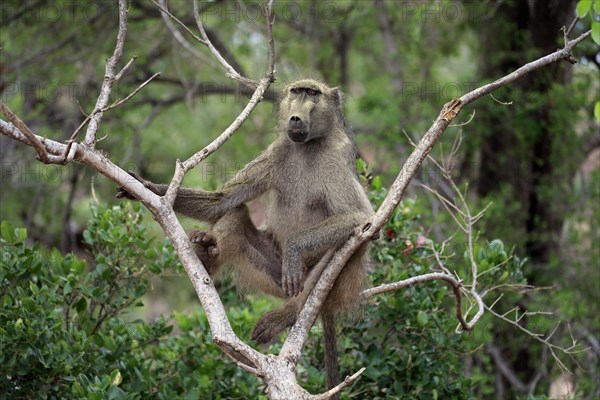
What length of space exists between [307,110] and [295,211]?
0.68 meters

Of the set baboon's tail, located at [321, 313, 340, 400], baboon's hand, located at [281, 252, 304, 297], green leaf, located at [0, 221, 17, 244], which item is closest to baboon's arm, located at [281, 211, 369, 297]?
baboon's hand, located at [281, 252, 304, 297]

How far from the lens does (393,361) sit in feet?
17.2

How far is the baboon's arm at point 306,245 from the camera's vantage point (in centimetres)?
481

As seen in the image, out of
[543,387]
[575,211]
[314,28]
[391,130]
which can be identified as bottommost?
[543,387]

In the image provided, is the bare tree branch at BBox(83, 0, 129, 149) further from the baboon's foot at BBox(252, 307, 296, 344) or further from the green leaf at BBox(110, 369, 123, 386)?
the baboon's foot at BBox(252, 307, 296, 344)

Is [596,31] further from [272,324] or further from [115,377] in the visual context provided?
[115,377]

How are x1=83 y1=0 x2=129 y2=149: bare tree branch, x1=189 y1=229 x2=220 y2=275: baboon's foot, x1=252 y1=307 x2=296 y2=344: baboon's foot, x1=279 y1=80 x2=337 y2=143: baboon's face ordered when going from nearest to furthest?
x1=83 y1=0 x2=129 y2=149: bare tree branch < x1=252 y1=307 x2=296 y2=344: baboon's foot < x1=189 y1=229 x2=220 y2=275: baboon's foot < x1=279 y1=80 x2=337 y2=143: baboon's face

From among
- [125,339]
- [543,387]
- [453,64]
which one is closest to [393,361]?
[125,339]

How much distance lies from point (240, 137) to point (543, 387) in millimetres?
5119

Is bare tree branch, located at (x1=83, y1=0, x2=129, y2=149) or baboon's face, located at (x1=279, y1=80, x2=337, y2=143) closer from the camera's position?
bare tree branch, located at (x1=83, y1=0, x2=129, y2=149)

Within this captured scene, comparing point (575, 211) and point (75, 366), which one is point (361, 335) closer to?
point (75, 366)

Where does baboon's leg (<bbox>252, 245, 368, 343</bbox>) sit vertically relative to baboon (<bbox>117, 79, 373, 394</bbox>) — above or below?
below

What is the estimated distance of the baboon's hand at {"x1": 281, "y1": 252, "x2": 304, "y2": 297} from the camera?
4.80m

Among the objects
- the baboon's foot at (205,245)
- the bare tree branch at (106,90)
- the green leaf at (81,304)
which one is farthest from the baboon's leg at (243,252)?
the bare tree branch at (106,90)
